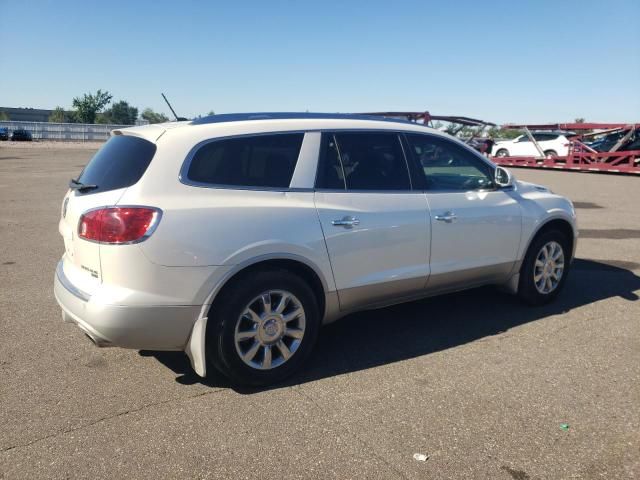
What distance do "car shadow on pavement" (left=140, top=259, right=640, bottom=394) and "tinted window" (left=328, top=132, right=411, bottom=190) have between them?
123 cm

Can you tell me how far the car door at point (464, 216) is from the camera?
14.4 ft

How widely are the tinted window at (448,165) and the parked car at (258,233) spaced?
0.02m

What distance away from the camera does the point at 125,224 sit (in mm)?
3172

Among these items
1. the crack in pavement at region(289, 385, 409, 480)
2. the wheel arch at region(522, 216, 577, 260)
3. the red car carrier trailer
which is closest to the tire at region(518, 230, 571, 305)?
the wheel arch at region(522, 216, 577, 260)

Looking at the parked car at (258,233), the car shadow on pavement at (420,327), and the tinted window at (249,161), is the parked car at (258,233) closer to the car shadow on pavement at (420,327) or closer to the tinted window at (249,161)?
the tinted window at (249,161)

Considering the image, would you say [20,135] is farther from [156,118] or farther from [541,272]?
[541,272]

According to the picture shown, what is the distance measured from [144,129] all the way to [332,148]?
50.8 inches

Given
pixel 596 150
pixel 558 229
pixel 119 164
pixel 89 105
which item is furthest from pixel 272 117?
pixel 89 105

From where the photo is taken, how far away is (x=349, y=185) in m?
3.96

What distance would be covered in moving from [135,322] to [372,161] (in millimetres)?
2023

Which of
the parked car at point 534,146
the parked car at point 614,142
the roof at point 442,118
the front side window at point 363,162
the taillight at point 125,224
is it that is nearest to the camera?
the taillight at point 125,224

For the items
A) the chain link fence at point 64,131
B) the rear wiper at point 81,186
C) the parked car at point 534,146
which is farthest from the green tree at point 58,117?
the rear wiper at point 81,186

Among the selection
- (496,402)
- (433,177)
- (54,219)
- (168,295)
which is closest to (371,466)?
(496,402)

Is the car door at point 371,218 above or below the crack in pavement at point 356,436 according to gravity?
above
